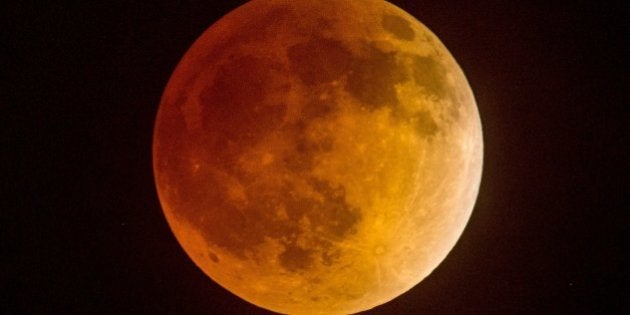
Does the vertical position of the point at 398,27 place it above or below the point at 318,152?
above

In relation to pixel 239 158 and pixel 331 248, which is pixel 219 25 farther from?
pixel 331 248

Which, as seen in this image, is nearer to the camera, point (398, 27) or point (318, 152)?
point (318, 152)

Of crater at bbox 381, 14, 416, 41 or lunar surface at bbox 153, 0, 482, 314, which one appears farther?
crater at bbox 381, 14, 416, 41

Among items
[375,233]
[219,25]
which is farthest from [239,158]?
[219,25]

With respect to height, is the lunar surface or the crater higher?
the crater

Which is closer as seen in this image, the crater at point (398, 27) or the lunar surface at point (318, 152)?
the lunar surface at point (318, 152)
